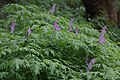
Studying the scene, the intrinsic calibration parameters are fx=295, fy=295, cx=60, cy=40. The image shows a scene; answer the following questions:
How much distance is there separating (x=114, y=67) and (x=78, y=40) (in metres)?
0.48

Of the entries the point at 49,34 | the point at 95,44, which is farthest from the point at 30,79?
the point at 95,44

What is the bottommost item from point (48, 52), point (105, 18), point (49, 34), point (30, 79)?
point (30, 79)

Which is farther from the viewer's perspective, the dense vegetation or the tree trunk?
the tree trunk

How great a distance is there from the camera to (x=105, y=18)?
7047 millimetres

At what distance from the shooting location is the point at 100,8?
720 cm

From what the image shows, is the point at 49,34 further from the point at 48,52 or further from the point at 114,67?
the point at 114,67

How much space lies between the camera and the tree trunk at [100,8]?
23.6 ft

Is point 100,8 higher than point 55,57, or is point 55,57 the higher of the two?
point 100,8

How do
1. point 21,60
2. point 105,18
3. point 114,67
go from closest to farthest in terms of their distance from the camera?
point 21,60
point 114,67
point 105,18

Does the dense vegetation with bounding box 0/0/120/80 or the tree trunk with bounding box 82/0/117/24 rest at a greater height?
the tree trunk with bounding box 82/0/117/24

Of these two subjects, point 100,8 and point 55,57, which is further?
point 100,8

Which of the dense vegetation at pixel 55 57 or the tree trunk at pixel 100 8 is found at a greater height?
the tree trunk at pixel 100 8

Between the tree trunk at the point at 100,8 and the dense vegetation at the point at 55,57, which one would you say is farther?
the tree trunk at the point at 100,8

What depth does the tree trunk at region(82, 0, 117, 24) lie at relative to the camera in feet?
23.6
